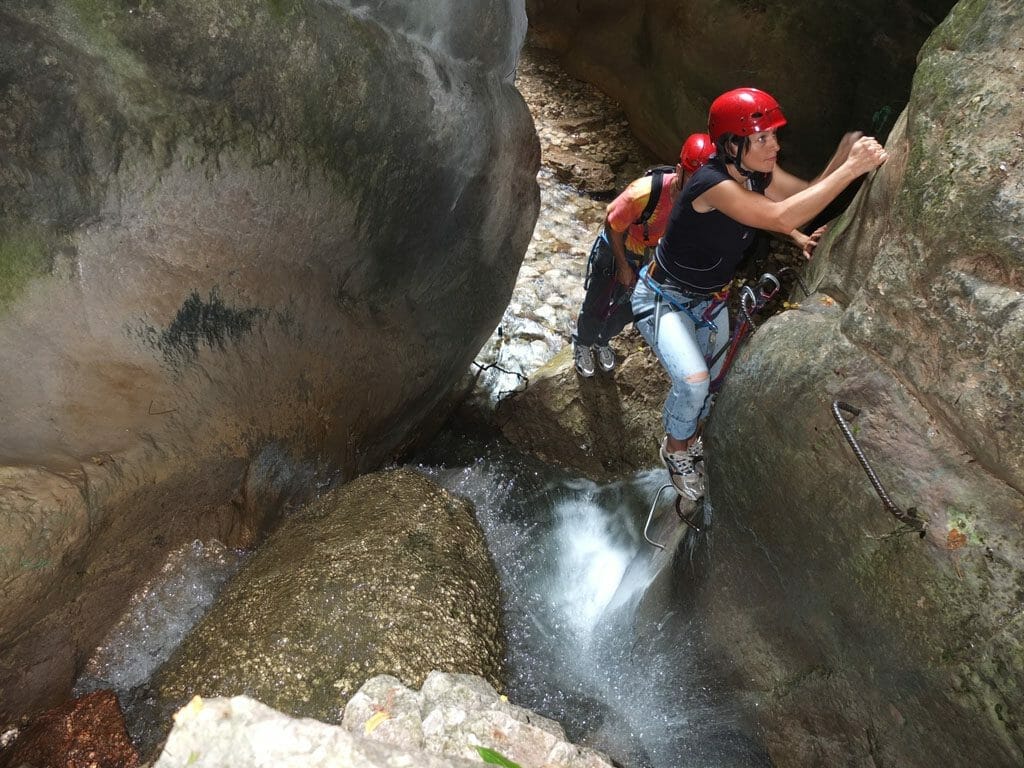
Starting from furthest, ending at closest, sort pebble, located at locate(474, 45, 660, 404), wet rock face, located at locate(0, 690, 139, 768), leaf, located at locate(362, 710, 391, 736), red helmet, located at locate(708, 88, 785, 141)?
pebble, located at locate(474, 45, 660, 404) < red helmet, located at locate(708, 88, 785, 141) < wet rock face, located at locate(0, 690, 139, 768) < leaf, located at locate(362, 710, 391, 736)

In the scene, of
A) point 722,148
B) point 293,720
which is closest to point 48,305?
point 293,720

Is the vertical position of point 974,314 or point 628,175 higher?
point 974,314

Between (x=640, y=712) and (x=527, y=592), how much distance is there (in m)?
1.00

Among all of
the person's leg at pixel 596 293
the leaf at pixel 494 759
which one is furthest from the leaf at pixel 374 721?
the person's leg at pixel 596 293

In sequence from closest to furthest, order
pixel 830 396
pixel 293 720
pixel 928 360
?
pixel 293 720 < pixel 928 360 < pixel 830 396

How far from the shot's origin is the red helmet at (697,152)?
3.53 metres

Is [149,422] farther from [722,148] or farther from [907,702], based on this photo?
[907,702]

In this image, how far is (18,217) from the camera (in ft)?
8.98

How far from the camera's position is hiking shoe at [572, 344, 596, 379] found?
5387 mm

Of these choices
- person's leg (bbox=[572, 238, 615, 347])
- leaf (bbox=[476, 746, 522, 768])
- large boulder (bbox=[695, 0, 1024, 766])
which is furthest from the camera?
person's leg (bbox=[572, 238, 615, 347])

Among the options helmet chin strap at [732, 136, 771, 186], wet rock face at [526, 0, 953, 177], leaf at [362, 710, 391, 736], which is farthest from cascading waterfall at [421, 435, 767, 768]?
wet rock face at [526, 0, 953, 177]

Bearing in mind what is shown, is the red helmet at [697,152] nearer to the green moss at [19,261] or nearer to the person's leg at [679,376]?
the person's leg at [679,376]

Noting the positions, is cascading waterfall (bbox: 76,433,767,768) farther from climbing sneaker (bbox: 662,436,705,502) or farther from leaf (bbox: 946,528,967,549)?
leaf (bbox: 946,528,967,549)

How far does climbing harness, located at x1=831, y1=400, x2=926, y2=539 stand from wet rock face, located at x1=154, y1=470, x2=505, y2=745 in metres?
1.78
